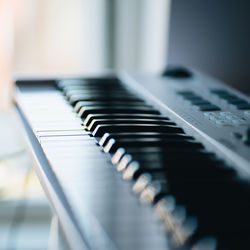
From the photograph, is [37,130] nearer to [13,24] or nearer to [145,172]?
[145,172]

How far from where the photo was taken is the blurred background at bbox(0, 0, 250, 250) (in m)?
1.38

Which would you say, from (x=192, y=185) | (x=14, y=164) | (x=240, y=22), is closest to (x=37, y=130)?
(x=192, y=185)

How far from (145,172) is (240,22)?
77 cm

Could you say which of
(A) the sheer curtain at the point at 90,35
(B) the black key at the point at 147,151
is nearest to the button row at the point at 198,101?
(B) the black key at the point at 147,151

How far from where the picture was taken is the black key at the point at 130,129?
923 millimetres

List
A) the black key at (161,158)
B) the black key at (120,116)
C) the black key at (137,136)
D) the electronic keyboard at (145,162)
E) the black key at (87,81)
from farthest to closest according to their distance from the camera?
the black key at (87,81)
the black key at (120,116)
the black key at (137,136)
the black key at (161,158)
the electronic keyboard at (145,162)

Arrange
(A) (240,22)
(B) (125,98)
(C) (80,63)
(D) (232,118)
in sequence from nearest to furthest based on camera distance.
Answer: (D) (232,118) < (B) (125,98) < (A) (240,22) < (C) (80,63)

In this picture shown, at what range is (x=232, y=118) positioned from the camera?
946 mm

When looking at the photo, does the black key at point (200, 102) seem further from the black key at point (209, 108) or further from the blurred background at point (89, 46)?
the blurred background at point (89, 46)

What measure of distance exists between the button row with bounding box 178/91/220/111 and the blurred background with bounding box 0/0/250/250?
0.88ft

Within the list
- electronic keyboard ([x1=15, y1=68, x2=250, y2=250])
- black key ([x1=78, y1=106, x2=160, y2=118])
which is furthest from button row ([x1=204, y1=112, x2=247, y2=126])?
black key ([x1=78, y1=106, x2=160, y2=118])

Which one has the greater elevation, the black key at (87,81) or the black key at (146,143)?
the black key at (146,143)

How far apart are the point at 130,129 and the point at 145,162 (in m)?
0.20

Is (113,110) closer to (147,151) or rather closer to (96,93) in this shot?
(96,93)
